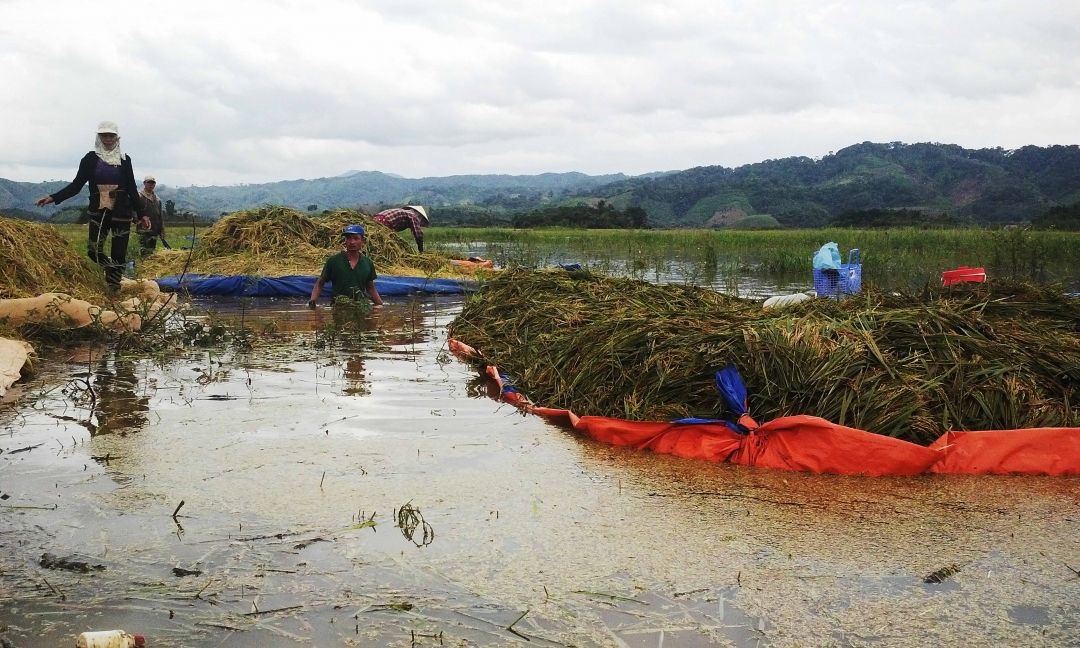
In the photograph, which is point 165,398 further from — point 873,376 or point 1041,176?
point 1041,176

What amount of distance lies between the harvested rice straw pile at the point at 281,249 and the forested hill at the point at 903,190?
44.3 m

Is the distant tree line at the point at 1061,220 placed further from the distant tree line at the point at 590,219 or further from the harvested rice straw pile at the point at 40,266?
the harvested rice straw pile at the point at 40,266

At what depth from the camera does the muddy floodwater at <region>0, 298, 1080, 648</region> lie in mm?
2203

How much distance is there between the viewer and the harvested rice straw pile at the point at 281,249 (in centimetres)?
1077

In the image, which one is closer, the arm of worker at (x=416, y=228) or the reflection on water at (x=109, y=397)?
the reflection on water at (x=109, y=397)

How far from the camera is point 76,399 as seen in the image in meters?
4.55

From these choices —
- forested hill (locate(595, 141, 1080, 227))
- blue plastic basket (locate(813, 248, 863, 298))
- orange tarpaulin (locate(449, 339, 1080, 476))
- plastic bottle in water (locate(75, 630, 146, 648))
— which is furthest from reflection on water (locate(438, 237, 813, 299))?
forested hill (locate(595, 141, 1080, 227))

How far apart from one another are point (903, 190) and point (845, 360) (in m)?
67.9

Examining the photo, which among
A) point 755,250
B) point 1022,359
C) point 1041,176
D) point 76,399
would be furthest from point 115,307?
point 1041,176

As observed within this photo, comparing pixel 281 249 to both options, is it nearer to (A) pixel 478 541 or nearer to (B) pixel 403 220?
(B) pixel 403 220

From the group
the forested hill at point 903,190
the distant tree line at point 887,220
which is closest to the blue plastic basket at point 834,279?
the distant tree line at point 887,220

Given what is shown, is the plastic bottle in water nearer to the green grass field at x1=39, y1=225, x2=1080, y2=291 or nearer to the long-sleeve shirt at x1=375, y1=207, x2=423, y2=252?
the green grass field at x1=39, y1=225, x2=1080, y2=291

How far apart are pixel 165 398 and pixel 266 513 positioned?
6.58 ft

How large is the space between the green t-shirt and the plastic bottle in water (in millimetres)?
6398
